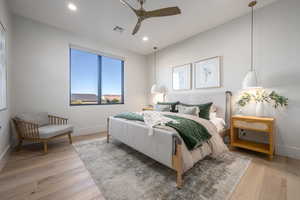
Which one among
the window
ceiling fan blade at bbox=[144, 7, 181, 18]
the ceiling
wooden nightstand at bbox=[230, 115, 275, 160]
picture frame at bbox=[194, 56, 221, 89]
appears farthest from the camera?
the window

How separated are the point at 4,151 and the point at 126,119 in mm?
2292

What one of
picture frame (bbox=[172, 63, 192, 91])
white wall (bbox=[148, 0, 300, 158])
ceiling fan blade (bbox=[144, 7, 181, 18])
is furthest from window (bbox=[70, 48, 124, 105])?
white wall (bbox=[148, 0, 300, 158])

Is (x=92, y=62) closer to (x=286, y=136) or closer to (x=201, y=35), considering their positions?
(x=201, y=35)

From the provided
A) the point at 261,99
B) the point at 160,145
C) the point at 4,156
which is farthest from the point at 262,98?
the point at 4,156

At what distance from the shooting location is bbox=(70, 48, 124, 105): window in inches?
147

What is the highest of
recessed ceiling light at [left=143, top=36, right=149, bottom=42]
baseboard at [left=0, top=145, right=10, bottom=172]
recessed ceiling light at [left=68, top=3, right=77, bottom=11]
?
recessed ceiling light at [left=143, top=36, right=149, bottom=42]

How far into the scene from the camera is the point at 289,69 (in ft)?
7.52

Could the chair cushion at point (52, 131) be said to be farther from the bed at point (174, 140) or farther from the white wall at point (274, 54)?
the white wall at point (274, 54)

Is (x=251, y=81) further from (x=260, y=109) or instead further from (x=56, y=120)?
(x=56, y=120)

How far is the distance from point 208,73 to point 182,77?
2.78 feet

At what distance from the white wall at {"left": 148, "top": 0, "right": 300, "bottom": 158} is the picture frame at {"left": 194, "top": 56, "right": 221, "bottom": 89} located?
5.4 inches

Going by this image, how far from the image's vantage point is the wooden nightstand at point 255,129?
2186 millimetres

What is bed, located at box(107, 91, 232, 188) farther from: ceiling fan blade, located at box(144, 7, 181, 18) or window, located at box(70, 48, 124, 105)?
ceiling fan blade, located at box(144, 7, 181, 18)

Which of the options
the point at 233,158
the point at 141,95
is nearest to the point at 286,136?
the point at 233,158
